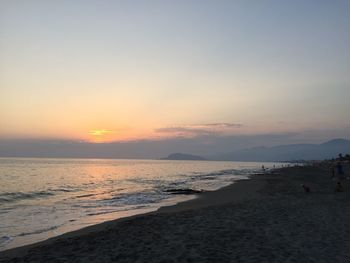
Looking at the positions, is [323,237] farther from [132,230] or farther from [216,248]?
[132,230]

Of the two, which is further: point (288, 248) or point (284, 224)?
point (284, 224)

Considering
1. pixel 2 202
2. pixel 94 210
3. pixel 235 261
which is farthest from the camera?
pixel 2 202

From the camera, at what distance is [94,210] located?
2306 centimetres

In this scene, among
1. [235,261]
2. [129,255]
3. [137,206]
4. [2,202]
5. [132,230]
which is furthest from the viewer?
[2,202]

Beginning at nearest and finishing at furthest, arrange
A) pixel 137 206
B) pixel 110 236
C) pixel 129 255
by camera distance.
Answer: pixel 129 255, pixel 110 236, pixel 137 206

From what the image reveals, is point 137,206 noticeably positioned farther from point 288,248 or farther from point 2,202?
point 288,248

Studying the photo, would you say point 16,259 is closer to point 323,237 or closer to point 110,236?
point 110,236

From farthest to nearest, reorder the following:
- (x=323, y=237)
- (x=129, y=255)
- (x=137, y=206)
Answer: (x=137, y=206)
(x=323, y=237)
(x=129, y=255)

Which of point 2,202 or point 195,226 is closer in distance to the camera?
point 195,226

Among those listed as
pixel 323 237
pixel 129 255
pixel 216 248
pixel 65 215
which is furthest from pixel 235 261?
pixel 65 215

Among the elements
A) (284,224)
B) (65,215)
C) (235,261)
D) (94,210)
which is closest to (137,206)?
(94,210)

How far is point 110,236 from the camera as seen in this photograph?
12758mm

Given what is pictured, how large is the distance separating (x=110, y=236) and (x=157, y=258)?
3958mm

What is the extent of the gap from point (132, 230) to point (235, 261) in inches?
224
